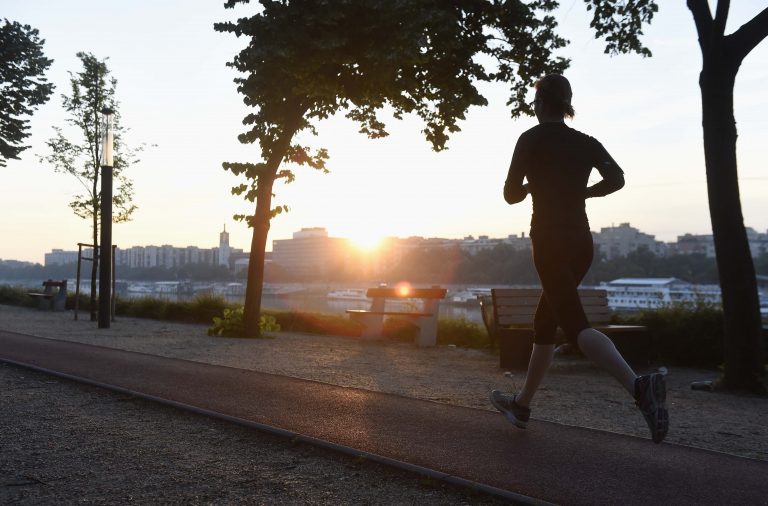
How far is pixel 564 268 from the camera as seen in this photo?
376 centimetres

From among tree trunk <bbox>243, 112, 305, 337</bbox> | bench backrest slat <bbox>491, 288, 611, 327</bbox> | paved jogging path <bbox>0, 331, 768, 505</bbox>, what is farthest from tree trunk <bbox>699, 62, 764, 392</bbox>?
tree trunk <bbox>243, 112, 305, 337</bbox>

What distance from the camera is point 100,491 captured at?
3326mm

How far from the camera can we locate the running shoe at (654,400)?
11.5 ft

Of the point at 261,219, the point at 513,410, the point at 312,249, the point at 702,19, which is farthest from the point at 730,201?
the point at 312,249

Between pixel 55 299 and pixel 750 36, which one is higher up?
pixel 750 36

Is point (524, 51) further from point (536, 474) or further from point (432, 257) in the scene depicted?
point (432, 257)

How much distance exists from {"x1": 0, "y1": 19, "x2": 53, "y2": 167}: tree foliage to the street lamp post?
611 inches

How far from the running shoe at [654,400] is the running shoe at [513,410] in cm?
97

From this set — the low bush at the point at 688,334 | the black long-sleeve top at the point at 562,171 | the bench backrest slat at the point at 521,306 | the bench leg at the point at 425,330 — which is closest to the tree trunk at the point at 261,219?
the bench leg at the point at 425,330

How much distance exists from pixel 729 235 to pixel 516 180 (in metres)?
4.83

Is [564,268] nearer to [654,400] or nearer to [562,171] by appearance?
[562,171]

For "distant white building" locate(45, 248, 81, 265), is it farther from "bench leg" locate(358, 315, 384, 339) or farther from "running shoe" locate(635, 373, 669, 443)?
"running shoe" locate(635, 373, 669, 443)

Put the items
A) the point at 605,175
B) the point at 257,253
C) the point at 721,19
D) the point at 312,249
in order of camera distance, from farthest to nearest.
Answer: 1. the point at 312,249
2. the point at 257,253
3. the point at 721,19
4. the point at 605,175

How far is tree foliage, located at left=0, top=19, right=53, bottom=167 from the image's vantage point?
2755 cm
